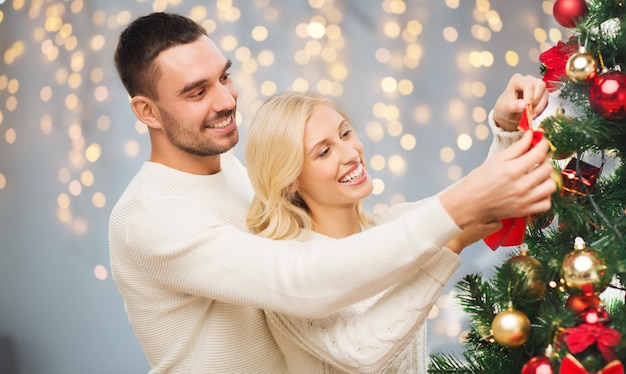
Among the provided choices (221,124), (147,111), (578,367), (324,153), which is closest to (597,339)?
(578,367)

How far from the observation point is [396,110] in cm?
330

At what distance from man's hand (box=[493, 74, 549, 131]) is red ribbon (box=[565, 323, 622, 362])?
360 mm

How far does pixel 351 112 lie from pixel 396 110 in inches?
7.5

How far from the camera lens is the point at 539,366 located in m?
1.00

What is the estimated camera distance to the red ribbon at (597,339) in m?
0.98

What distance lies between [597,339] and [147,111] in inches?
41.7

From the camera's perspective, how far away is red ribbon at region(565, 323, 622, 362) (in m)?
0.98

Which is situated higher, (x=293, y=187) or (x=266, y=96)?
(x=266, y=96)

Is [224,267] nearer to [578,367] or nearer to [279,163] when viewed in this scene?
[279,163]

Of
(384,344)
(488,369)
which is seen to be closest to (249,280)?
(384,344)

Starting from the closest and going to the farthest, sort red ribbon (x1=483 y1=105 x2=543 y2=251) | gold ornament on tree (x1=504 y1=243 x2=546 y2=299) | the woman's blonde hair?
gold ornament on tree (x1=504 y1=243 x2=546 y2=299) → red ribbon (x1=483 y1=105 x2=543 y2=251) → the woman's blonde hair

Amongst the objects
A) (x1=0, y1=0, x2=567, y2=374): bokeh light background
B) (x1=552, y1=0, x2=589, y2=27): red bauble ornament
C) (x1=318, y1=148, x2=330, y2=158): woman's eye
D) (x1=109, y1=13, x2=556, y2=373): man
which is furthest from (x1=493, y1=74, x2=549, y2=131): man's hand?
(x1=0, y1=0, x2=567, y2=374): bokeh light background

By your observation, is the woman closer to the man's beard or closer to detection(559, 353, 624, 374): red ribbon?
the man's beard

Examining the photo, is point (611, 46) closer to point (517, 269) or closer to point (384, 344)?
point (517, 269)
